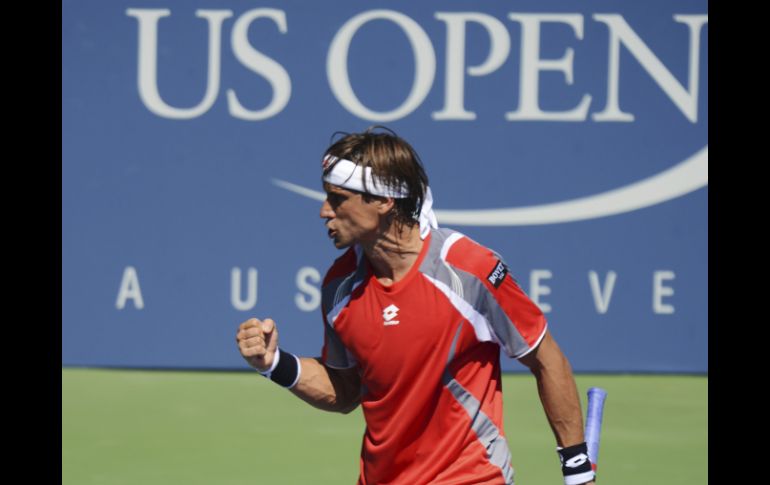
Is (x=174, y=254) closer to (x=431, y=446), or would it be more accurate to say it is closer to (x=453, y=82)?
(x=453, y=82)

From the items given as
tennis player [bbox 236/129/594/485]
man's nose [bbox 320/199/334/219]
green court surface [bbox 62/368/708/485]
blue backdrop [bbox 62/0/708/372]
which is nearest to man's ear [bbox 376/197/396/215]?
tennis player [bbox 236/129/594/485]

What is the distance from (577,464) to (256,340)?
1027 millimetres

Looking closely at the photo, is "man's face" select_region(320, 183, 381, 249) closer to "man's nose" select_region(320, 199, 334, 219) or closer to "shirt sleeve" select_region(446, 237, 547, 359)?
"man's nose" select_region(320, 199, 334, 219)

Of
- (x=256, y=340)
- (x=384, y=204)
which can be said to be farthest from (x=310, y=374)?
(x=384, y=204)

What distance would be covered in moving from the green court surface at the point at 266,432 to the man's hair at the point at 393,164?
8.59 ft

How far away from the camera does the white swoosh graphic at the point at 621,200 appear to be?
8320 millimetres

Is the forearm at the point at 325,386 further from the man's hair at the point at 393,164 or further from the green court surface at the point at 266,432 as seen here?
the green court surface at the point at 266,432

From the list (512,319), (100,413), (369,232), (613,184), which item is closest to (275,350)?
(369,232)

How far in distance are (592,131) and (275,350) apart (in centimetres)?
484

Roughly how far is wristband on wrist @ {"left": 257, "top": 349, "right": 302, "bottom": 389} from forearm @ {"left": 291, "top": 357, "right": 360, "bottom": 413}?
20 mm

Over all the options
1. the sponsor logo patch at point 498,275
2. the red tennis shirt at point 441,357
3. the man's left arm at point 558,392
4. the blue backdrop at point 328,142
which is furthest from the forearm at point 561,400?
the blue backdrop at point 328,142

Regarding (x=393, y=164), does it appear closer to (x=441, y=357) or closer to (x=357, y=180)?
(x=357, y=180)

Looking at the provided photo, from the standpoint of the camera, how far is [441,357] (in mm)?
3689

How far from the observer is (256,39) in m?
8.25
